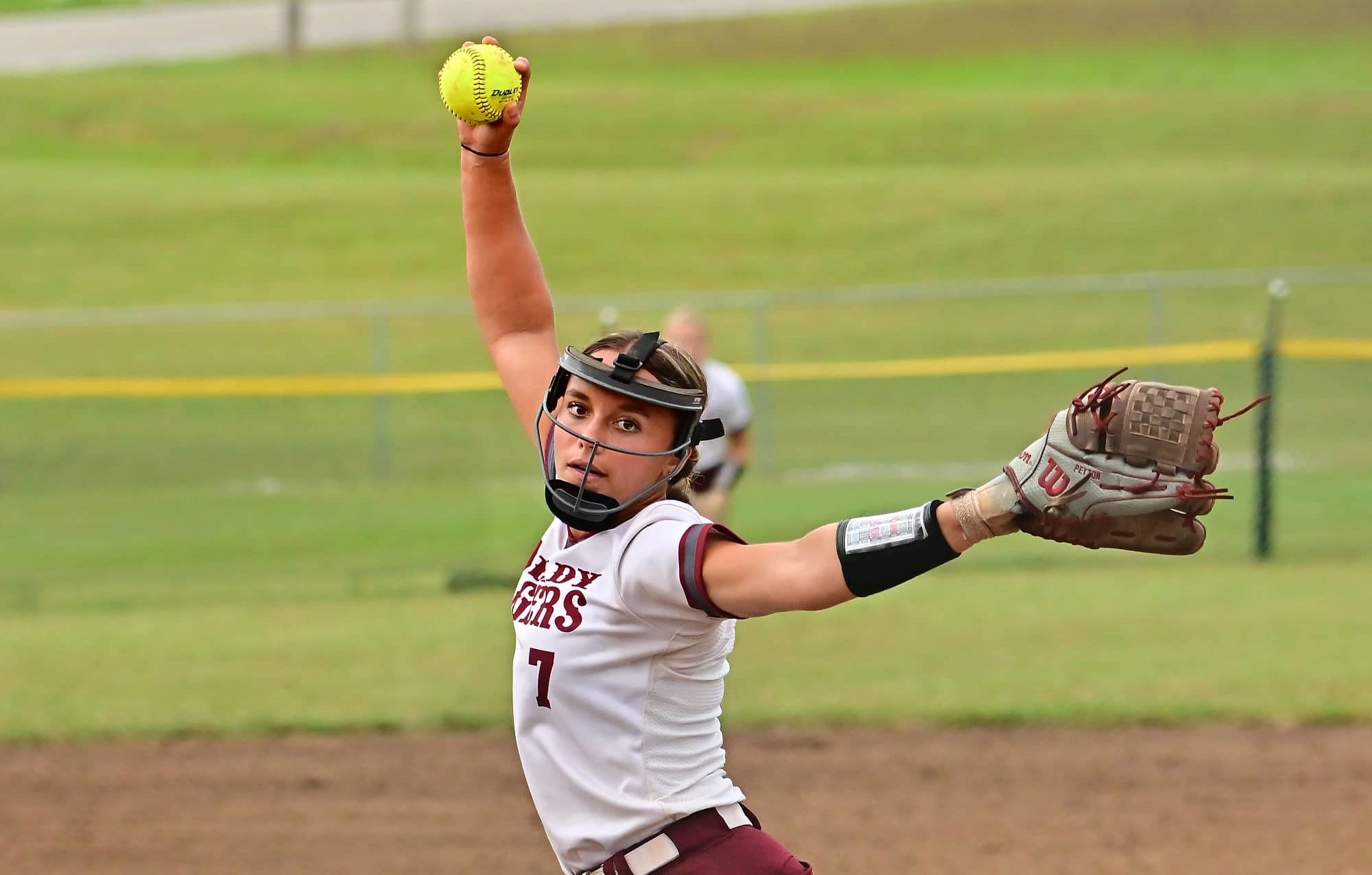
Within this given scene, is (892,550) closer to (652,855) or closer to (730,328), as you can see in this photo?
(652,855)

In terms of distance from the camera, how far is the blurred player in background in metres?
9.34

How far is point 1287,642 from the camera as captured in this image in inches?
359

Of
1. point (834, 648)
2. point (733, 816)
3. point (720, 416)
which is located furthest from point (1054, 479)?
point (834, 648)

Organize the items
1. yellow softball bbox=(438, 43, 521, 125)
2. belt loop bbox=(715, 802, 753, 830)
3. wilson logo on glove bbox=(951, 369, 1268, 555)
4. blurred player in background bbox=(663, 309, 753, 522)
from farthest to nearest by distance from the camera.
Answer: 1. blurred player in background bbox=(663, 309, 753, 522)
2. yellow softball bbox=(438, 43, 521, 125)
3. belt loop bbox=(715, 802, 753, 830)
4. wilson logo on glove bbox=(951, 369, 1268, 555)

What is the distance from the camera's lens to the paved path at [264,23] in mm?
54031

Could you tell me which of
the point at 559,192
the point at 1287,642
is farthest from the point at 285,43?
the point at 1287,642

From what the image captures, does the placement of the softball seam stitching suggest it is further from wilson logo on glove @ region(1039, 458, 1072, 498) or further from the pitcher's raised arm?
wilson logo on glove @ region(1039, 458, 1072, 498)

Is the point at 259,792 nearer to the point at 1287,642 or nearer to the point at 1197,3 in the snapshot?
the point at 1287,642

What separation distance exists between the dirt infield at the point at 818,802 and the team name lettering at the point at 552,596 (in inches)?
117

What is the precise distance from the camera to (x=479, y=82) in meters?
3.85

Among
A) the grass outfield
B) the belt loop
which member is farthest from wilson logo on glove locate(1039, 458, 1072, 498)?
the grass outfield

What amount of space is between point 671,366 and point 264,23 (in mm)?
59137

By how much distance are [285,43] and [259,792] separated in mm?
50684

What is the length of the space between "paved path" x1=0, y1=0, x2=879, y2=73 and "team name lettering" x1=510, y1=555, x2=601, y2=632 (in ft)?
166
